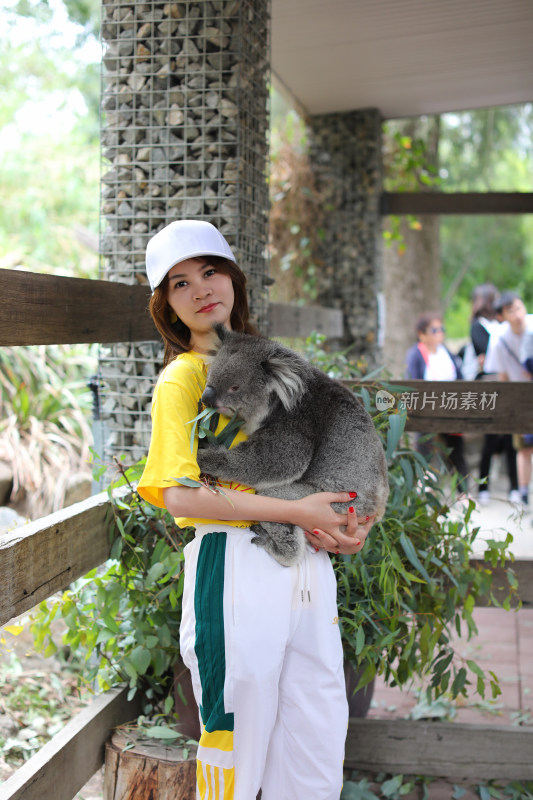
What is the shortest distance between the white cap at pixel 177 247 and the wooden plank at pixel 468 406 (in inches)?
Result: 34.4

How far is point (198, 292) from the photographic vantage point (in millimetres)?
1629

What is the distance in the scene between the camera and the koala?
150cm

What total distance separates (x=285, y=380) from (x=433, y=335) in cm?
Result: 387

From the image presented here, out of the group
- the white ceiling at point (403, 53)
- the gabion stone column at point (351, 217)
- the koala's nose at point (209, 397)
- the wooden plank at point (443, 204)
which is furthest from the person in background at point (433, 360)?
the koala's nose at point (209, 397)

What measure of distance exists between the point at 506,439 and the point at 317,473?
4168mm

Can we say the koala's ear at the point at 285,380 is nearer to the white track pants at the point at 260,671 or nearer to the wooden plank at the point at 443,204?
the white track pants at the point at 260,671

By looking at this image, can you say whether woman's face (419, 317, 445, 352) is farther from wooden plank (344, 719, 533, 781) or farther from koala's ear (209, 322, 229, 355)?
koala's ear (209, 322, 229, 355)

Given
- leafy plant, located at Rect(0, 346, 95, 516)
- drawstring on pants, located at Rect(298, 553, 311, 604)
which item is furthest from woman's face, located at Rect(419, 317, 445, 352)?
drawstring on pants, located at Rect(298, 553, 311, 604)

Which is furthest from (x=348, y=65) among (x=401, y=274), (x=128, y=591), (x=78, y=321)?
(x=401, y=274)

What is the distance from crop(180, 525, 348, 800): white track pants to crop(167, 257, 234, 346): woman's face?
48 cm

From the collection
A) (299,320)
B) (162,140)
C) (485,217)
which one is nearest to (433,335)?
(299,320)

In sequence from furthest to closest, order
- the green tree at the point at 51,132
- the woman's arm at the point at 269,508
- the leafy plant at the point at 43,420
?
the green tree at the point at 51,132
the leafy plant at the point at 43,420
the woman's arm at the point at 269,508

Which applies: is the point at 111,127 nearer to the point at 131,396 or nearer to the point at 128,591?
the point at 131,396

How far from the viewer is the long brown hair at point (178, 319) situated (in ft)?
5.43
